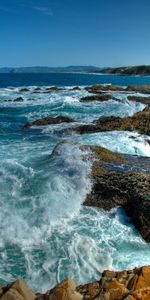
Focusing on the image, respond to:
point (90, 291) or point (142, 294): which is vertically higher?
point (142, 294)

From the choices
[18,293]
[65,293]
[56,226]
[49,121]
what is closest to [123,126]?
[49,121]

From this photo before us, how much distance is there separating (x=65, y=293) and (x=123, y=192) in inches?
232

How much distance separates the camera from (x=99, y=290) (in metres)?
6.37

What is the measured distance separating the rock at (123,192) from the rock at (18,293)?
462cm

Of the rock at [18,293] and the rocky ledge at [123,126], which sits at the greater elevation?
the rock at [18,293]

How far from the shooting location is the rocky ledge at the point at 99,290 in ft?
19.4

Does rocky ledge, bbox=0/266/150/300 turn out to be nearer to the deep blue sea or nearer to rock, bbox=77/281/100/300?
rock, bbox=77/281/100/300

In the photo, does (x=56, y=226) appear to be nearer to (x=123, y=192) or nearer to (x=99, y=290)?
(x=123, y=192)

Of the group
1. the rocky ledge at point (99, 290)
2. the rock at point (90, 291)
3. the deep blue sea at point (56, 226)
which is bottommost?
the deep blue sea at point (56, 226)

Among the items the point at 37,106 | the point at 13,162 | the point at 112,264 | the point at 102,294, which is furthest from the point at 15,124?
the point at 102,294

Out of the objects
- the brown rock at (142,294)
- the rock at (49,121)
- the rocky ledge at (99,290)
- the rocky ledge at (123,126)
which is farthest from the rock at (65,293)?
the rock at (49,121)

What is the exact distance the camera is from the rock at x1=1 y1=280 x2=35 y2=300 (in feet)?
18.9

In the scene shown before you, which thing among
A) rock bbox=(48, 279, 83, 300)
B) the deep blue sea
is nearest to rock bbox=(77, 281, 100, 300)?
rock bbox=(48, 279, 83, 300)

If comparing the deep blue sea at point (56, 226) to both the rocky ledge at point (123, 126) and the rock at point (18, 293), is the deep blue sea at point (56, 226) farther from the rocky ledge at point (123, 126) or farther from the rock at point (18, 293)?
the rocky ledge at point (123, 126)
